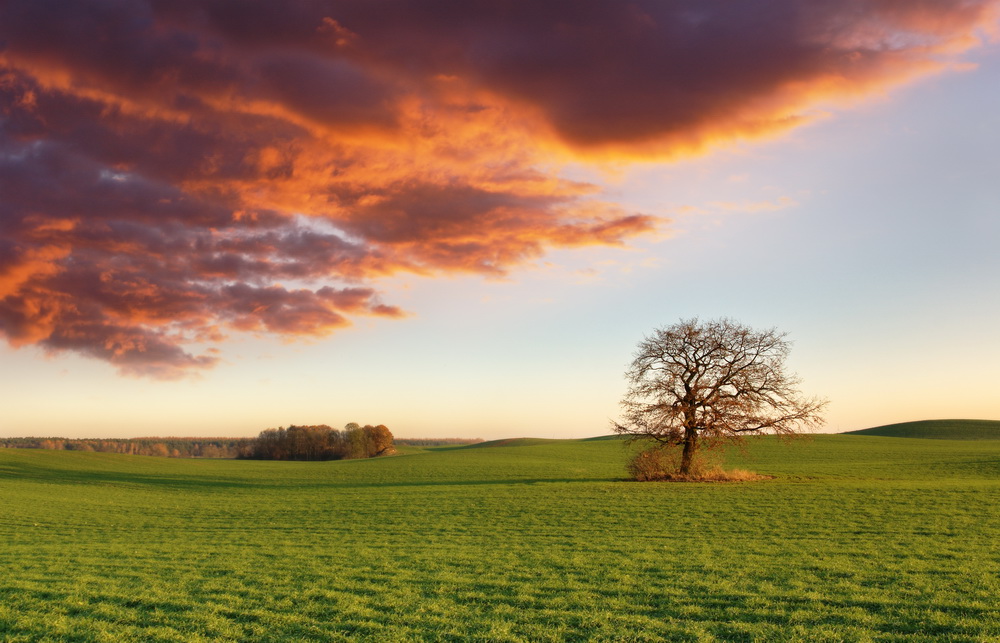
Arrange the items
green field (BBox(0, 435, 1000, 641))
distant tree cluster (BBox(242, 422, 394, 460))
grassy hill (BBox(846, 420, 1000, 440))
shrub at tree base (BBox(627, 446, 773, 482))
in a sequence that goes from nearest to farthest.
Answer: green field (BBox(0, 435, 1000, 641)), shrub at tree base (BBox(627, 446, 773, 482)), grassy hill (BBox(846, 420, 1000, 440)), distant tree cluster (BBox(242, 422, 394, 460))

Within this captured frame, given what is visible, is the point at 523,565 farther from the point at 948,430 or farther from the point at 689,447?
the point at 948,430

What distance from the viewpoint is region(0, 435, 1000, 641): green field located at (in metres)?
11.1

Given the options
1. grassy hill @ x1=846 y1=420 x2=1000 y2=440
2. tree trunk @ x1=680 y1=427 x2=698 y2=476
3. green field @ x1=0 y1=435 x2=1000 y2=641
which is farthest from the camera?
grassy hill @ x1=846 y1=420 x2=1000 y2=440

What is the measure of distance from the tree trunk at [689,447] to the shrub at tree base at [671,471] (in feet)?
1.76

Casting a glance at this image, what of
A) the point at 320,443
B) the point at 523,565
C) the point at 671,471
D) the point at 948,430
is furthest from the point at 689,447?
the point at 320,443

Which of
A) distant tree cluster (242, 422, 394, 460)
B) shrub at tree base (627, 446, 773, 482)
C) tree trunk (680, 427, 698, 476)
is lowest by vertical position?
distant tree cluster (242, 422, 394, 460)

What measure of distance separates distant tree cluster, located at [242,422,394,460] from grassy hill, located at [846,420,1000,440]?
10926 cm

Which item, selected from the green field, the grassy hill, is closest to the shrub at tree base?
the green field

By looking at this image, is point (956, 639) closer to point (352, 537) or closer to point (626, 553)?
point (626, 553)

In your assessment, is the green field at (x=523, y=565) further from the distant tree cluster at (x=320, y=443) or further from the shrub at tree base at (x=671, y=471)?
the distant tree cluster at (x=320, y=443)

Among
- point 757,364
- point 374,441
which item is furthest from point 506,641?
point 374,441

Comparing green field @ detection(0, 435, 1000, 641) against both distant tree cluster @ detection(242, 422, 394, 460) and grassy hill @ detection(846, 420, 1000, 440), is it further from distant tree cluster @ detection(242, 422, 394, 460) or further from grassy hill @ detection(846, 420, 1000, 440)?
distant tree cluster @ detection(242, 422, 394, 460)

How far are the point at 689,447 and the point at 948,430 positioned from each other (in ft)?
312

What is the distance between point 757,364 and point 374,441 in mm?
113120
